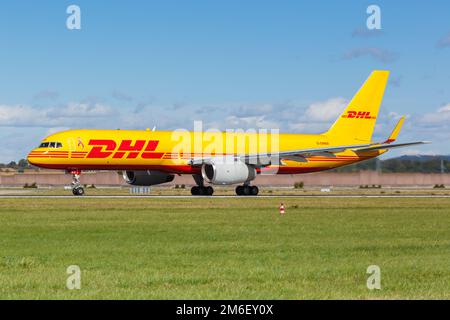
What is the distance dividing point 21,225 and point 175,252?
35.9 feet

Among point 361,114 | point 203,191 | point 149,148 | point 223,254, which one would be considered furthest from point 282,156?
point 223,254

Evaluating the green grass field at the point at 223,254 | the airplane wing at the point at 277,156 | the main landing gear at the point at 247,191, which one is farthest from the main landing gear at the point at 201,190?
the green grass field at the point at 223,254

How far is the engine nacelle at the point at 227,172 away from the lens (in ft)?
191

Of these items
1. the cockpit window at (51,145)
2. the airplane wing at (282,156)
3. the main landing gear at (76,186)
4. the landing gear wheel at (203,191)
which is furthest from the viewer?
the landing gear wheel at (203,191)

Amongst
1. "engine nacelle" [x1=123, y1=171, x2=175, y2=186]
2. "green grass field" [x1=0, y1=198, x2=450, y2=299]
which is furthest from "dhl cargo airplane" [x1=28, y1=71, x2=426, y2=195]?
"green grass field" [x1=0, y1=198, x2=450, y2=299]

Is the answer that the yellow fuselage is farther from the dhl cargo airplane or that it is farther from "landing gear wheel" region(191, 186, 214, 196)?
"landing gear wheel" region(191, 186, 214, 196)

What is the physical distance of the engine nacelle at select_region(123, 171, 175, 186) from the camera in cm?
6206

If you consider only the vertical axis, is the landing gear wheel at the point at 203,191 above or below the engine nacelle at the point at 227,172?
below

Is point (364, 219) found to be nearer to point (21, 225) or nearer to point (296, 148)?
point (21, 225)

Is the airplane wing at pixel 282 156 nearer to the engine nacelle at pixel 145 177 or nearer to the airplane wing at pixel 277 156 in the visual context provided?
the airplane wing at pixel 277 156

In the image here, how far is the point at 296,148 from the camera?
65.9 metres

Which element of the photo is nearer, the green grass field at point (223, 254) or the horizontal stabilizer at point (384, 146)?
the green grass field at point (223, 254)
